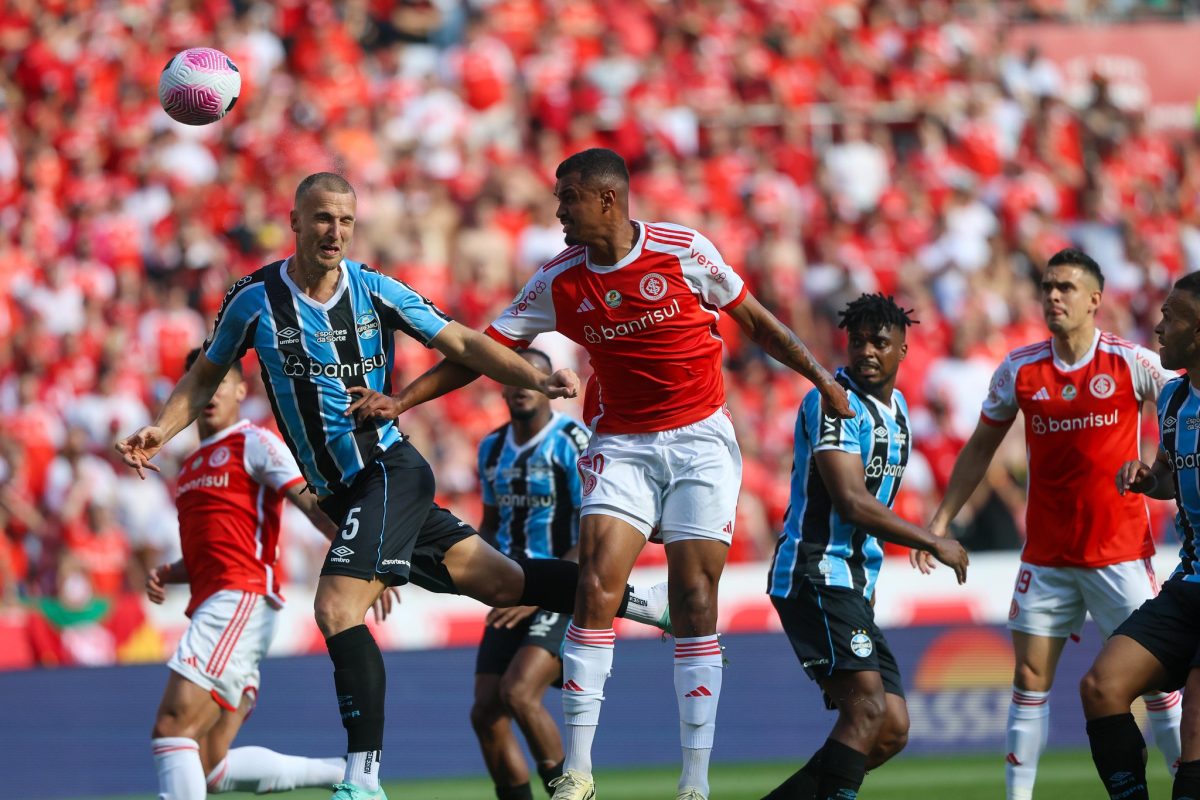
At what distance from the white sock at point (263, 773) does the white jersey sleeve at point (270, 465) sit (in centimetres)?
151

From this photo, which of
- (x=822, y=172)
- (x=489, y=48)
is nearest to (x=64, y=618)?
(x=489, y=48)

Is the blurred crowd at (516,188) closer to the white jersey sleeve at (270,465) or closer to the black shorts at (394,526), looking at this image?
the white jersey sleeve at (270,465)

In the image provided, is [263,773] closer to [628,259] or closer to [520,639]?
[520,639]

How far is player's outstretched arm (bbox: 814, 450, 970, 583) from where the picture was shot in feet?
25.7

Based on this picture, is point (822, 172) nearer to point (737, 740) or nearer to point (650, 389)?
point (737, 740)

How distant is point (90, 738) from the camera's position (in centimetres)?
1270

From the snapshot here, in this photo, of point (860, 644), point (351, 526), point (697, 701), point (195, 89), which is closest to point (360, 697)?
point (351, 526)

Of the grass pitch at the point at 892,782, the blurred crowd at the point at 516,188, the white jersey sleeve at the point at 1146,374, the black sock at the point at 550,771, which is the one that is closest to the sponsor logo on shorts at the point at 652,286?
the white jersey sleeve at the point at 1146,374

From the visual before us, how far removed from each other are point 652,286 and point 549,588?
1.62 metres

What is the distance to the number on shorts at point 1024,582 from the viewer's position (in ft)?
29.5

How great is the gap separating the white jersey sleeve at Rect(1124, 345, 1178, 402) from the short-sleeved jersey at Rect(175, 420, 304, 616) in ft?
14.9

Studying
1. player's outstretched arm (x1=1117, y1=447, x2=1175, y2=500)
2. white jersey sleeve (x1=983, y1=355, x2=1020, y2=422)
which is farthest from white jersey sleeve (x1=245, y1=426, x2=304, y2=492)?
player's outstretched arm (x1=1117, y1=447, x2=1175, y2=500)

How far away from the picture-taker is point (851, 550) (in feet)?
27.2

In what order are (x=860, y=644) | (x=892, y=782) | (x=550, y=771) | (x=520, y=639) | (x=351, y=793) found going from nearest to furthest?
(x=351, y=793) → (x=860, y=644) → (x=550, y=771) → (x=520, y=639) → (x=892, y=782)
